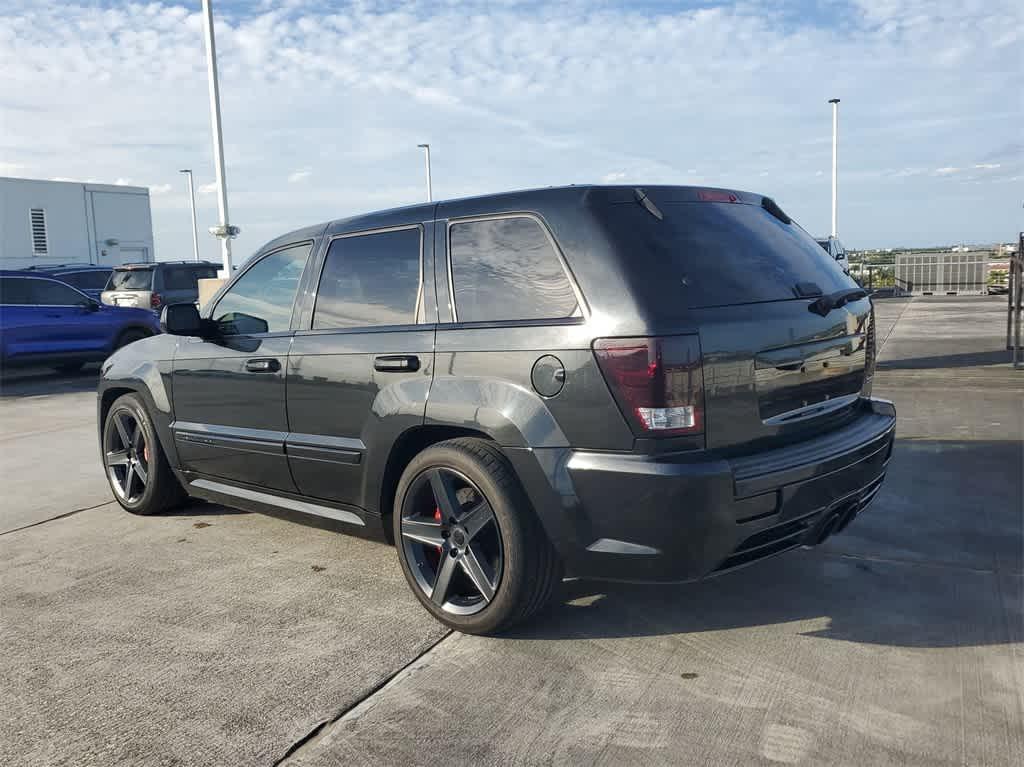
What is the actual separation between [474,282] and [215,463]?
81.3 inches

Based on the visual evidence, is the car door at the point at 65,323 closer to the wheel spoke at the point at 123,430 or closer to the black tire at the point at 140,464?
the black tire at the point at 140,464

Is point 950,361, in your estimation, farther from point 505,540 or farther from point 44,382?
point 44,382

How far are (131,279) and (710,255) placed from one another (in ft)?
54.7

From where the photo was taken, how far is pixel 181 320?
4.71 metres

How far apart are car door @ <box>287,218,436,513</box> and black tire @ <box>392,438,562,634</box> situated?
0.88ft

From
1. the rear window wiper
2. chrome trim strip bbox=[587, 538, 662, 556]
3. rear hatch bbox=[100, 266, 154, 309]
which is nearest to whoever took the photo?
chrome trim strip bbox=[587, 538, 662, 556]

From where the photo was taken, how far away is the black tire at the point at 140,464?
5.41 metres

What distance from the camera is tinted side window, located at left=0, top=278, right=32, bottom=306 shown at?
13.5 metres

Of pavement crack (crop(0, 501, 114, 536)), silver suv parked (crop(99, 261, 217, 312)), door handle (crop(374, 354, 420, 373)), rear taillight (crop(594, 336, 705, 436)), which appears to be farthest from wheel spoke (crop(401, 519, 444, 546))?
silver suv parked (crop(99, 261, 217, 312))

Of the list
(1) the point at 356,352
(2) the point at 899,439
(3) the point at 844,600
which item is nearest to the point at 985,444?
(2) the point at 899,439

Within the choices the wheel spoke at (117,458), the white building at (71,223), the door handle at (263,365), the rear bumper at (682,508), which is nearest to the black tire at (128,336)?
the wheel spoke at (117,458)

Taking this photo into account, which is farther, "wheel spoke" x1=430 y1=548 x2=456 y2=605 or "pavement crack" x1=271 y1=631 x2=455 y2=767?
"wheel spoke" x1=430 y1=548 x2=456 y2=605

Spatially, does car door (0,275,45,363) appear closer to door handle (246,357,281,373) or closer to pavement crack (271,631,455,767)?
door handle (246,357,281,373)

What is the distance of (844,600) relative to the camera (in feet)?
12.7
